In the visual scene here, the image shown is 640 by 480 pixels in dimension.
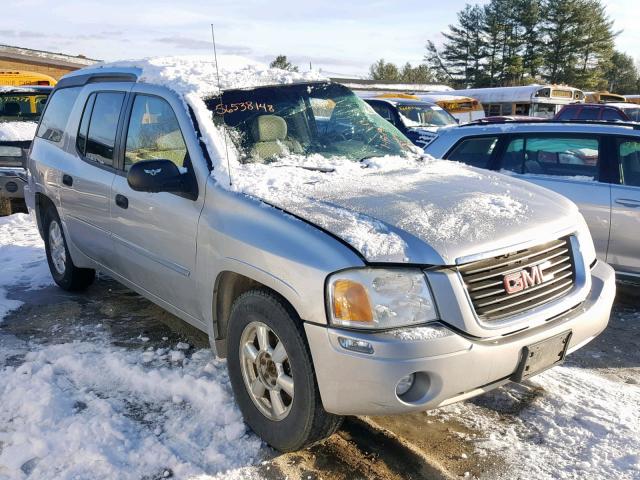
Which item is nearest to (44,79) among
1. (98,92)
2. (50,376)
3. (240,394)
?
(98,92)

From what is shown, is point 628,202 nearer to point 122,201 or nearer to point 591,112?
point 122,201

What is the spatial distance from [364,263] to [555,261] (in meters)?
1.08

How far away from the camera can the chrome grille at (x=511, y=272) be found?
2.64m

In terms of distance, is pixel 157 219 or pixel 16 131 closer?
pixel 157 219

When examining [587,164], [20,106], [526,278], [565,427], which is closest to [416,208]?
[526,278]

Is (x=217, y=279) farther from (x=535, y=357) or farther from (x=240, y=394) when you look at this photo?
(x=535, y=357)

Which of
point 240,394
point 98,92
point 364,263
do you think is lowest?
point 240,394

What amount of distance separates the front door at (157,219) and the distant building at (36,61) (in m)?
29.0

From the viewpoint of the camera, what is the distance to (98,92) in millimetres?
4594

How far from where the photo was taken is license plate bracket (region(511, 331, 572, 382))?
272 cm

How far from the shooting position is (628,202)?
5.04 m

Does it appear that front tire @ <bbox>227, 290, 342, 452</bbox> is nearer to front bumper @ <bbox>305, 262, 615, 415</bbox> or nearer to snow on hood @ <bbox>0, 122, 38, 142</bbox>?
front bumper @ <bbox>305, 262, 615, 415</bbox>

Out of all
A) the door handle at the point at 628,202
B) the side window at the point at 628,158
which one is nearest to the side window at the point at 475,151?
the side window at the point at 628,158

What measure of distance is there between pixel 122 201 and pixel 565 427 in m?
2.97
